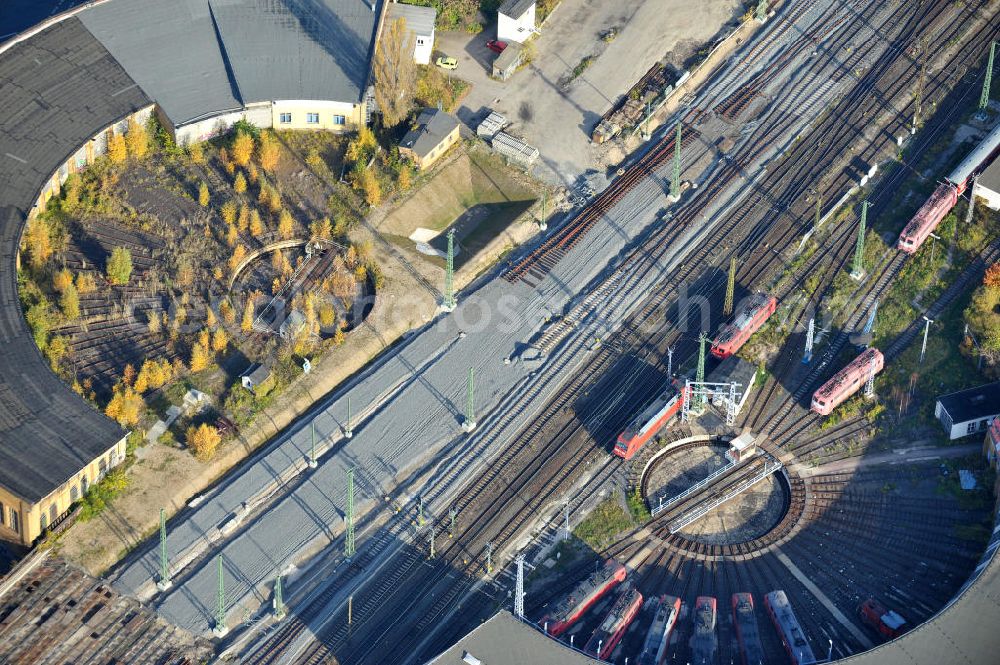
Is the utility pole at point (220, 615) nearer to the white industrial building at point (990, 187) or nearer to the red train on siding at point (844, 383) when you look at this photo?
the red train on siding at point (844, 383)

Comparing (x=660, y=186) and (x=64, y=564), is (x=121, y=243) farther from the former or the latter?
(x=660, y=186)

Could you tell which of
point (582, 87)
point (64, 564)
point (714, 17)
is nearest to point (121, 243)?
point (64, 564)

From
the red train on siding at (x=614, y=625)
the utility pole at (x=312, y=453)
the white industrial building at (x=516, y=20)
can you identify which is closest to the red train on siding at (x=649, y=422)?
the red train on siding at (x=614, y=625)

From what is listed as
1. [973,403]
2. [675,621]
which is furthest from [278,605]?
[973,403]

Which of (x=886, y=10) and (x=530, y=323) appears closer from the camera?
(x=530, y=323)

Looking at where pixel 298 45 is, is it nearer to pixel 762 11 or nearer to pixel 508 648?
pixel 762 11
